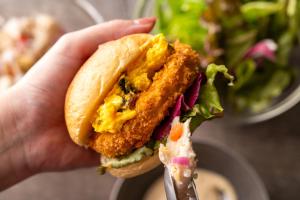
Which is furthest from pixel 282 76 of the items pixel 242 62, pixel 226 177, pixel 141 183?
pixel 141 183

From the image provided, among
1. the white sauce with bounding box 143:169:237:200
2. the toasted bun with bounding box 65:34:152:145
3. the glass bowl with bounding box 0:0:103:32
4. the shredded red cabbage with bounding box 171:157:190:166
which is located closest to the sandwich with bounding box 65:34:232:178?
the toasted bun with bounding box 65:34:152:145

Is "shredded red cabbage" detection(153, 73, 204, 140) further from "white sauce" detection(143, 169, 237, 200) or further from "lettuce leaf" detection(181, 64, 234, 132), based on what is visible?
"white sauce" detection(143, 169, 237, 200)

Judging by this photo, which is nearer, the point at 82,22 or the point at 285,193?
the point at 285,193

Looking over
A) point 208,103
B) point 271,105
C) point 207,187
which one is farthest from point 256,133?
point 208,103

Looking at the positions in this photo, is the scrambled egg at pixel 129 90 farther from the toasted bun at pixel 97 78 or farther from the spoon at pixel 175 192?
the spoon at pixel 175 192

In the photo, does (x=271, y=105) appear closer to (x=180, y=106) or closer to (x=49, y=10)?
(x=180, y=106)

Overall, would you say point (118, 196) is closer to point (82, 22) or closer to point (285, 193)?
point (285, 193)

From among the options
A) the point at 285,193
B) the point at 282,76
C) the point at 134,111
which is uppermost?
the point at 134,111

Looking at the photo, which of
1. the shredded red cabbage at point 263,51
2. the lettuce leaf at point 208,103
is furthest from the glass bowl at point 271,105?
the lettuce leaf at point 208,103
